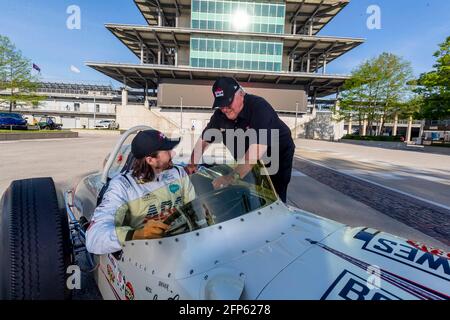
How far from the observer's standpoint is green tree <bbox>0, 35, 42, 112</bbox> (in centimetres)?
1841

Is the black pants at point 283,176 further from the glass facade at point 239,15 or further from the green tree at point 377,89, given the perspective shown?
the glass facade at point 239,15

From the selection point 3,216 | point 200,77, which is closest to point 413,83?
point 200,77

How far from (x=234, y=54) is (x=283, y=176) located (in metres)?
41.1

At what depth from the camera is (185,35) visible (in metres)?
40.2

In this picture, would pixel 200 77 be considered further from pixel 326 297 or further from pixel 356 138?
pixel 326 297

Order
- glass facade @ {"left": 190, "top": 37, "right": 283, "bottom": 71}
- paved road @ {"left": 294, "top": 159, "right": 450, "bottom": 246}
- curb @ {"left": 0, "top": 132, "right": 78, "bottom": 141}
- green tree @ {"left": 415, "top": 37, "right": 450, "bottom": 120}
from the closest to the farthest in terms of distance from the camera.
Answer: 1. paved road @ {"left": 294, "top": 159, "right": 450, "bottom": 246}
2. curb @ {"left": 0, "top": 132, "right": 78, "bottom": 141}
3. green tree @ {"left": 415, "top": 37, "right": 450, "bottom": 120}
4. glass facade @ {"left": 190, "top": 37, "right": 283, "bottom": 71}

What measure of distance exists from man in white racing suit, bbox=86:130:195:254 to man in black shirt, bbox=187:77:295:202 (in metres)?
0.33

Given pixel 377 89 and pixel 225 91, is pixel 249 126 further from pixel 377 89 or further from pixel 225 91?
pixel 377 89

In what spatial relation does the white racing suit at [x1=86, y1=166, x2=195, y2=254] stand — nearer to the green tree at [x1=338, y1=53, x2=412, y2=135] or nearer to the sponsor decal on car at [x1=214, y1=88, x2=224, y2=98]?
the sponsor decal on car at [x1=214, y1=88, x2=224, y2=98]

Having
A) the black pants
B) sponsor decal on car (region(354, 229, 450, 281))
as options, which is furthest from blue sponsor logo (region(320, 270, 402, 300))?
the black pants

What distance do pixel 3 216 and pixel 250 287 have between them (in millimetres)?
1779

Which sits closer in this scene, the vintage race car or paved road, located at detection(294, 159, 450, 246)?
the vintage race car

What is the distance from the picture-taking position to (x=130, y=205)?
173 centimetres

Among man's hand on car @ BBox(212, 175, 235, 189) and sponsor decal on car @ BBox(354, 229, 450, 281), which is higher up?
man's hand on car @ BBox(212, 175, 235, 189)
